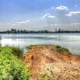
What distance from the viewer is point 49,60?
22.9 metres

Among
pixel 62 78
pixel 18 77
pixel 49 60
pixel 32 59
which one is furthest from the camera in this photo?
pixel 32 59

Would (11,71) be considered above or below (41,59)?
above

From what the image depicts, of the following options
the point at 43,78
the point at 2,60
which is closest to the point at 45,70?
the point at 43,78

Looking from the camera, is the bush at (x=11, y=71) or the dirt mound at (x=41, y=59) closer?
the bush at (x=11, y=71)

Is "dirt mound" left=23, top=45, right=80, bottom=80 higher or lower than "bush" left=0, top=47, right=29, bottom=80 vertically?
lower

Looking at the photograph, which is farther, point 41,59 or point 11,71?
point 41,59

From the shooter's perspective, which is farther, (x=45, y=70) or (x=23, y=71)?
(x=23, y=71)

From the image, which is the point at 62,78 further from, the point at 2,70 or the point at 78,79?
the point at 2,70

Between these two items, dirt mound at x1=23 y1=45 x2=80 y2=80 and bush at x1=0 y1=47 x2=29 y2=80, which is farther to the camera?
dirt mound at x1=23 y1=45 x2=80 y2=80

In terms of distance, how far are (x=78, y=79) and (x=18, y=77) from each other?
2.57 metres

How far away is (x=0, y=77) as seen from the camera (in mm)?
14008

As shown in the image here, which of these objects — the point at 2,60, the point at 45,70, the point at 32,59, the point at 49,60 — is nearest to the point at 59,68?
the point at 45,70

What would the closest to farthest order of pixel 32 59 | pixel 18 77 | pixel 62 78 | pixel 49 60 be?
pixel 62 78
pixel 18 77
pixel 49 60
pixel 32 59

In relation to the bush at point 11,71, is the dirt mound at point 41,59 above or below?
below
